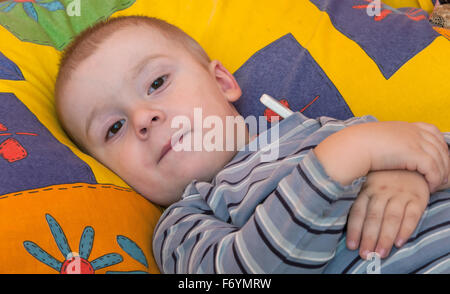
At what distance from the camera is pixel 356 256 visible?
67 centimetres

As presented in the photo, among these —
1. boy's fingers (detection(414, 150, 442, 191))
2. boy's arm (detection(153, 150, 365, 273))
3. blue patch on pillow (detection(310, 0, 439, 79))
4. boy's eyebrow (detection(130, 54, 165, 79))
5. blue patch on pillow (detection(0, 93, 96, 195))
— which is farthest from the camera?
blue patch on pillow (detection(310, 0, 439, 79))

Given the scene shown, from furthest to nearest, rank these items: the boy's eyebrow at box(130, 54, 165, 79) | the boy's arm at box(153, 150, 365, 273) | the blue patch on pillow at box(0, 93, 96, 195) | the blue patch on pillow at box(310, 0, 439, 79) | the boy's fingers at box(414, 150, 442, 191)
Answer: the blue patch on pillow at box(310, 0, 439, 79) → the boy's eyebrow at box(130, 54, 165, 79) → the blue patch on pillow at box(0, 93, 96, 195) → the boy's fingers at box(414, 150, 442, 191) → the boy's arm at box(153, 150, 365, 273)

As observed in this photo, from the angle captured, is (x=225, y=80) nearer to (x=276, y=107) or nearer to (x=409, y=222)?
(x=276, y=107)

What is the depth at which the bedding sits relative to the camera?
740 millimetres

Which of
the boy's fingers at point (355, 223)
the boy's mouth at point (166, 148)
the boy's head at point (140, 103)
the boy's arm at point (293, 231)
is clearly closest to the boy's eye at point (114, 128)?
the boy's head at point (140, 103)

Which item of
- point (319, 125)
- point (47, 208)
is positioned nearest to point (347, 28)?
point (319, 125)

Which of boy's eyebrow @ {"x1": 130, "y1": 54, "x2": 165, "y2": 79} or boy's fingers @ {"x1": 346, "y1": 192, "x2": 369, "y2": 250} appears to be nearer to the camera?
boy's fingers @ {"x1": 346, "y1": 192, "x2": 369, "y2": 250}

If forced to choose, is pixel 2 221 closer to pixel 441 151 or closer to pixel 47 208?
pixel 47 208

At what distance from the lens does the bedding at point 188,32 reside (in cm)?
74

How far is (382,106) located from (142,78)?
1.63 ft

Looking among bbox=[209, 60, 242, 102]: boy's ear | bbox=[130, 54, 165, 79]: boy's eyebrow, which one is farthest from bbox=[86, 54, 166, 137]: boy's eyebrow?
bbox=[209, 60, 242, 102]: boy's ear

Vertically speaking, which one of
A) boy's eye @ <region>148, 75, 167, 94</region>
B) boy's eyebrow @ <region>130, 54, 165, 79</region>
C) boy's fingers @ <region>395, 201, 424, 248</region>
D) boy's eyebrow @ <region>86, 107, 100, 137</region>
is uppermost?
boy's eyebrow @ <region>130, 54, 165, 79</region>

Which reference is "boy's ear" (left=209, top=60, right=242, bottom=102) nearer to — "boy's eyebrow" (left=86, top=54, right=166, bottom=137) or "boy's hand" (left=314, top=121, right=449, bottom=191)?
"boy's eyebrow" (left=86, top=54, right=166, bottom=137)

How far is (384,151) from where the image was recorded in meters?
0.66
